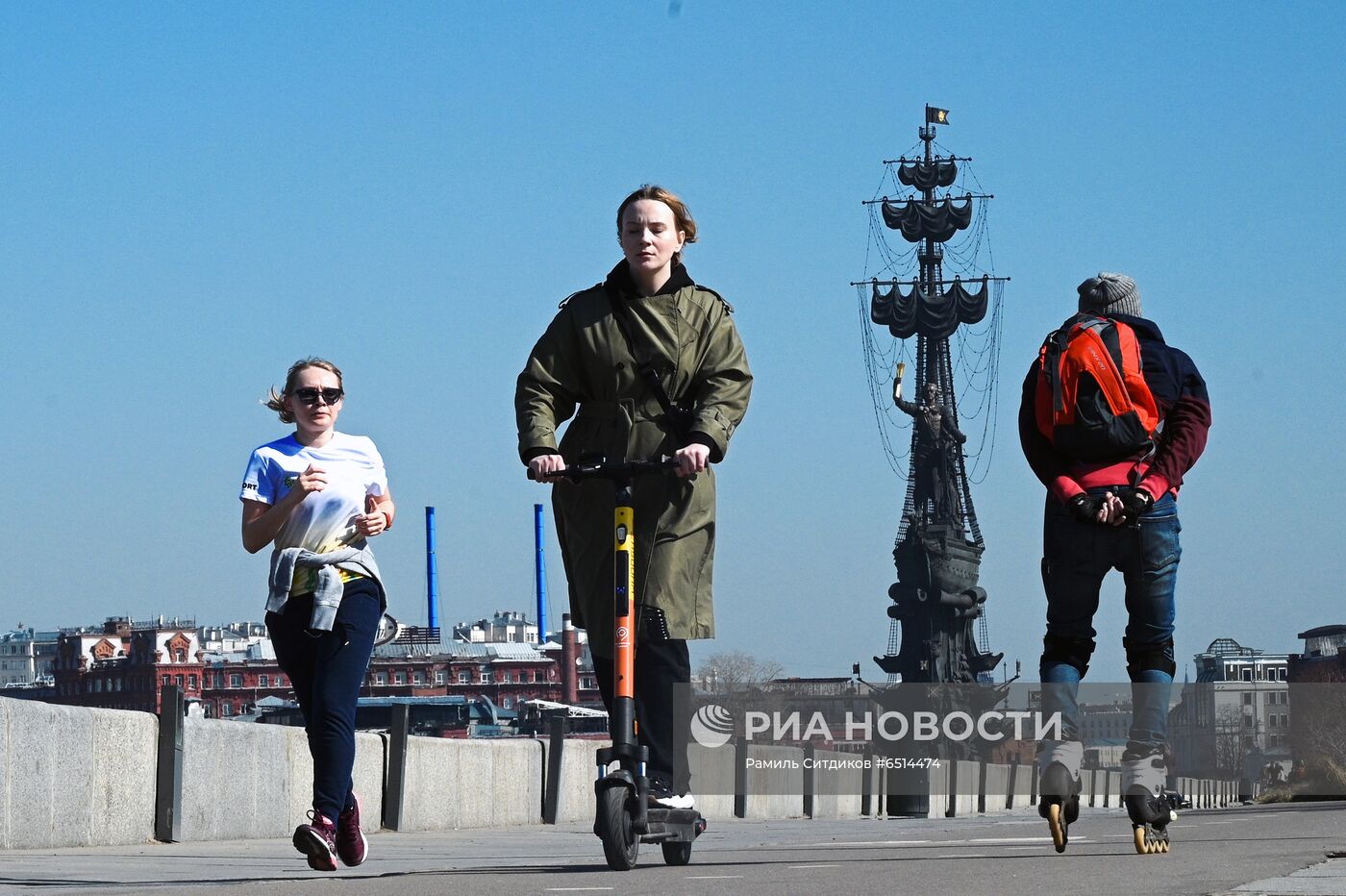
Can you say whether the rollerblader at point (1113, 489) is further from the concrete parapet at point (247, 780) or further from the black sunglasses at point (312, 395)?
the concrete parapet at point (247, 780)

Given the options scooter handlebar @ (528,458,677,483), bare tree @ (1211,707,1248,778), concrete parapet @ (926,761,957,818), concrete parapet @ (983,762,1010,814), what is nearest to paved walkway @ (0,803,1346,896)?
scooter handlebar @ (528,458,677,483)

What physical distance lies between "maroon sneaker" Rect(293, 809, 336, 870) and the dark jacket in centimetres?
231

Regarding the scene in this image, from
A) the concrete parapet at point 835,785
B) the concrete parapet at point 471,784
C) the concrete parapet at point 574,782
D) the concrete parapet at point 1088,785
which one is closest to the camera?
the concrete parapet at point 471,784

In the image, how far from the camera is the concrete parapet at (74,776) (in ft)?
24.9

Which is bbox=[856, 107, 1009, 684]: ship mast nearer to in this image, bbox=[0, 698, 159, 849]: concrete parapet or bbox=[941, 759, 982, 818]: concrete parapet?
bbox=[941, 759, 982, 818]: concrete parapet

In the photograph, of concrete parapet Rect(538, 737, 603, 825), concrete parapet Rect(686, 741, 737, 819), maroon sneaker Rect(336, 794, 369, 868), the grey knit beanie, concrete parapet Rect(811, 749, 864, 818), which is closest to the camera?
maroon sneaker Rect(336, 794, 369, 868)

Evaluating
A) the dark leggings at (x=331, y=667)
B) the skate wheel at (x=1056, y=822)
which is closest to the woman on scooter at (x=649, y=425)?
the dark leggings at (x=331, y=667)

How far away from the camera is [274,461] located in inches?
220

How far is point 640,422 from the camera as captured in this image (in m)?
5.73

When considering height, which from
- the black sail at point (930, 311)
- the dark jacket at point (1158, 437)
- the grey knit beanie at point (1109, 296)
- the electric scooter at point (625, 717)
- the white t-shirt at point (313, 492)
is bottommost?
the electric scooter at point (625, 717)

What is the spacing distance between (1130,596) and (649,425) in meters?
1.54

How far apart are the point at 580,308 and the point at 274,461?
3.20 feet

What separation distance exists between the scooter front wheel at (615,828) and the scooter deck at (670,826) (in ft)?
0.24

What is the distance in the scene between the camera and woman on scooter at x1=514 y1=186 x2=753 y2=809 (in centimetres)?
563
